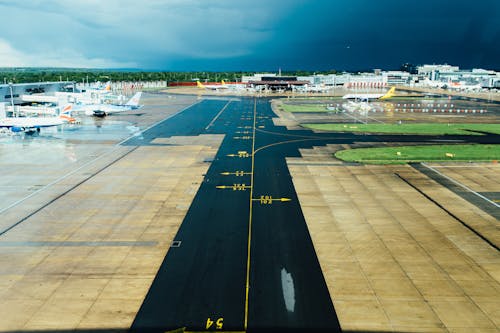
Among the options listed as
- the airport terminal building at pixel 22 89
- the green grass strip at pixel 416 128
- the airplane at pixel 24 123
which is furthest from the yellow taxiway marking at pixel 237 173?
the airport terminal building at pixel 22 89

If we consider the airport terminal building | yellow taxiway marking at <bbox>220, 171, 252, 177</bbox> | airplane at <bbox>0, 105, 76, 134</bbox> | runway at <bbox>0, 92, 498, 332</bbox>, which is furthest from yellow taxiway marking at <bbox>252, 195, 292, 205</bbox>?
the airport terminal building

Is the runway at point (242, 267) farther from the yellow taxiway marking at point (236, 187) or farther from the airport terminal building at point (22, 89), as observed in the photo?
the airport terminal building at point (22, 89)

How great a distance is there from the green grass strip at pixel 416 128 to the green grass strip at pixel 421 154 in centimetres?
1725

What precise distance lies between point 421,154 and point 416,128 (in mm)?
34460

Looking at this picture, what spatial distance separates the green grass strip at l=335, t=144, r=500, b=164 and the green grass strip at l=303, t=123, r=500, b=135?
1725cm

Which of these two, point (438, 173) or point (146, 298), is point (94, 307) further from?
point (438, 173)

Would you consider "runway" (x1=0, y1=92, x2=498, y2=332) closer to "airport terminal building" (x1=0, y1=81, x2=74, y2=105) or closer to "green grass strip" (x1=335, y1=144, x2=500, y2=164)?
"green grass strip" (x1=335, y1=144, x2=500, y2=164)

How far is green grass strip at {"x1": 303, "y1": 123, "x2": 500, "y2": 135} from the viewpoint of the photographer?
93938 millimetres

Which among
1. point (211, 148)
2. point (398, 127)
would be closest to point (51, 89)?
point (211, 148)

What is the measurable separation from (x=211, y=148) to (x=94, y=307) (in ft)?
174

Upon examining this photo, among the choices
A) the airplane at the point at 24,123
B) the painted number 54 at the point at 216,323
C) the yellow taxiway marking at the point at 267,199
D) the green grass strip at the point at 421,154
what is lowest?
the painted number 54 at the point at 216,323

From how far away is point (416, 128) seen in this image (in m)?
100

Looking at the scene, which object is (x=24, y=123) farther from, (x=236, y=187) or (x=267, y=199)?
(x=267, y=199)

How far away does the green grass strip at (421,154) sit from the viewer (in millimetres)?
65375
